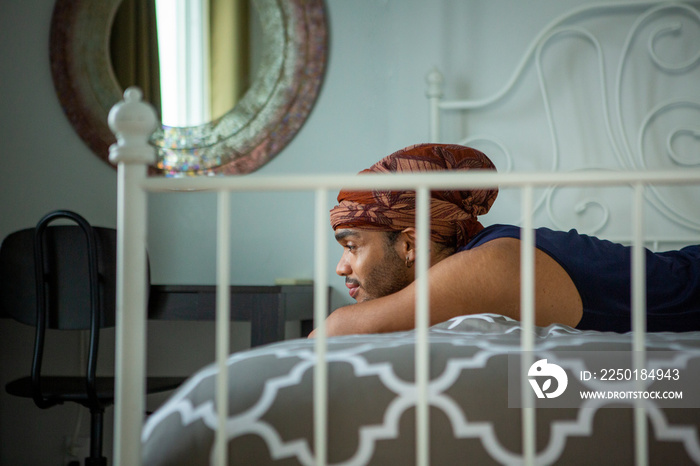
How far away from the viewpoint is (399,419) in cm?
67

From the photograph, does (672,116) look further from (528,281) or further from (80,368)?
(80,368)

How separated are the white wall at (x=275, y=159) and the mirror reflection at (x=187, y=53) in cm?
29

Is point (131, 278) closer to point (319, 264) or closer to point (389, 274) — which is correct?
point (319, 264)

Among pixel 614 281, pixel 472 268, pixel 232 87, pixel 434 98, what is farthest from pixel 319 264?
pixel 232 87

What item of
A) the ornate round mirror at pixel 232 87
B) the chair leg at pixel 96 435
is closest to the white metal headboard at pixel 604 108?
the ornate round mirror at pixel 232 87

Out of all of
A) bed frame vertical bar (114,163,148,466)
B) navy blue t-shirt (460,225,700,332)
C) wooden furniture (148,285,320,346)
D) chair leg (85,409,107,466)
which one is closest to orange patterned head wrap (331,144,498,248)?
navy blue t-shirt (460,225,700,332)

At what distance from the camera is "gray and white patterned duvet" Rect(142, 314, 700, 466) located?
65 cm

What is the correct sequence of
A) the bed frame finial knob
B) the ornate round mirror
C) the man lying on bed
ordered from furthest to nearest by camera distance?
the ornate round mirror
the man lying on bed
the bed frame finial knob

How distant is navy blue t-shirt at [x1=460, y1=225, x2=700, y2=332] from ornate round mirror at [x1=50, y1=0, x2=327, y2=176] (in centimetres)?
133

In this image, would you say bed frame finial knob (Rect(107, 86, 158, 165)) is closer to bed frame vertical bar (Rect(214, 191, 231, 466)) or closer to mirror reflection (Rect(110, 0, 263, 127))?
bed frame vertical bar (Rect(214, 191, 231, 466))

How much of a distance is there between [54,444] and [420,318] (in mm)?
2222

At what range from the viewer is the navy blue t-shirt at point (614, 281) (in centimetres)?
111

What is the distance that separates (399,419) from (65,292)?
137 cm

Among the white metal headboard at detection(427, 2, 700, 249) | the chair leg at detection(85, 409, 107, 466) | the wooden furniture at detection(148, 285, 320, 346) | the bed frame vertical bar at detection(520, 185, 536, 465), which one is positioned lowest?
the chair leg at detection(85, 409, 107, 466)
